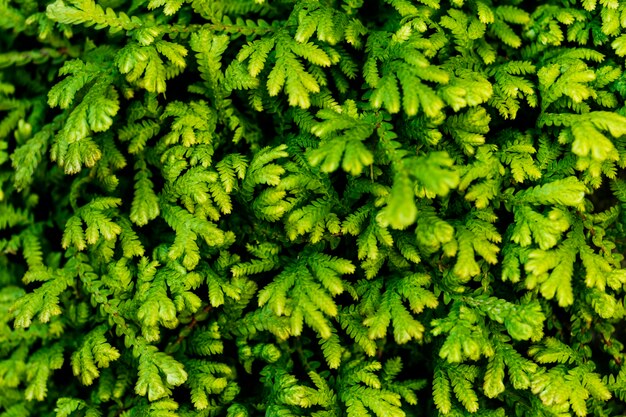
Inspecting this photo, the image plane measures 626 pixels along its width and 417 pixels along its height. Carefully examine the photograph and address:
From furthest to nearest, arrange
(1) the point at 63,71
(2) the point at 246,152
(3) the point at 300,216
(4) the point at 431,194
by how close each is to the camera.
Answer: (2) the point at 246,152, (1) the point at 63,71, (3) the point at 300,216, (4) the point at 431,194

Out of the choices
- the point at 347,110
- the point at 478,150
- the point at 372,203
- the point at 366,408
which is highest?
the point at 347,110

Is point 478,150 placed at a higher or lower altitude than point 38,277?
higher

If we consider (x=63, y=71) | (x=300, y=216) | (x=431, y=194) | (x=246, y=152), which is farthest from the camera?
(x=246, y=152)

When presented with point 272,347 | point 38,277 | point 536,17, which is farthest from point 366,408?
point 536,17

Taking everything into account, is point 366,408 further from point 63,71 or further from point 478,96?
point 63,71

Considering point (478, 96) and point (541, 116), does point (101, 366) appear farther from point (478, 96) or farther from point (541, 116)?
point (541, 116)

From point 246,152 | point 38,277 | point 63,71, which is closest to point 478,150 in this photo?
point 246,152

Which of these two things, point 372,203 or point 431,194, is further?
point 372,203
